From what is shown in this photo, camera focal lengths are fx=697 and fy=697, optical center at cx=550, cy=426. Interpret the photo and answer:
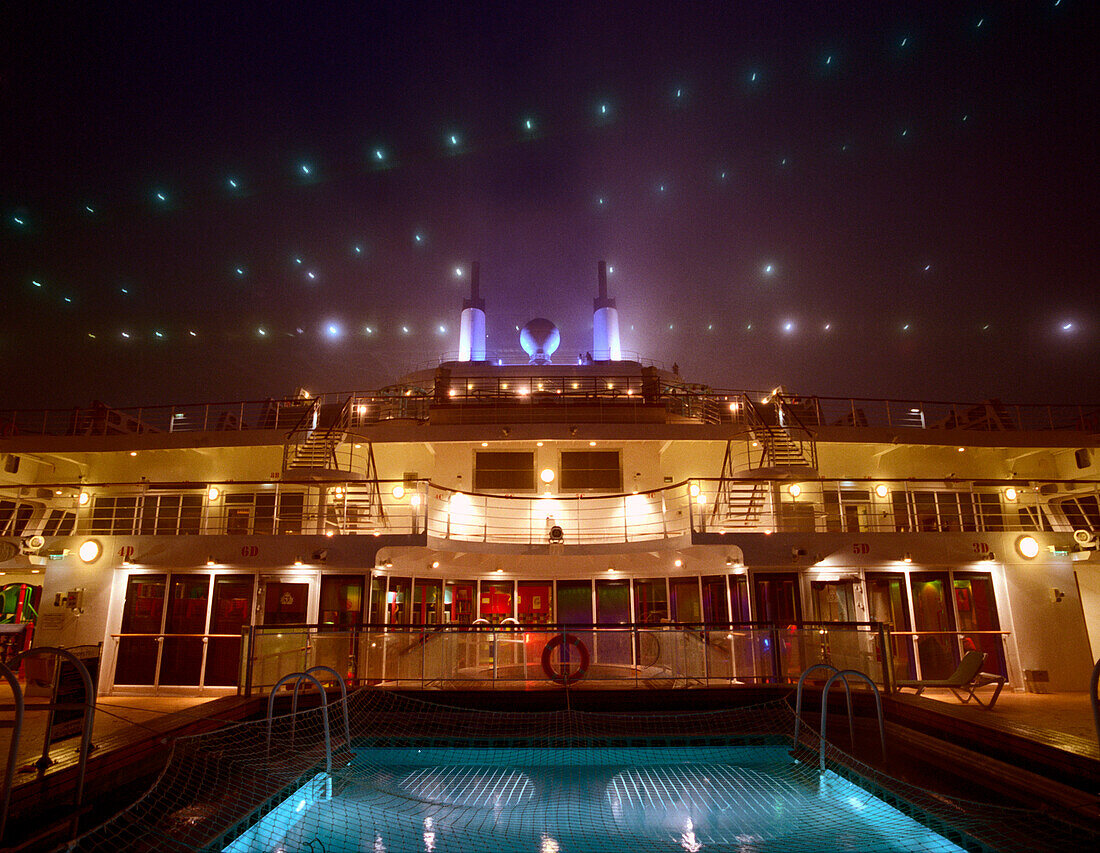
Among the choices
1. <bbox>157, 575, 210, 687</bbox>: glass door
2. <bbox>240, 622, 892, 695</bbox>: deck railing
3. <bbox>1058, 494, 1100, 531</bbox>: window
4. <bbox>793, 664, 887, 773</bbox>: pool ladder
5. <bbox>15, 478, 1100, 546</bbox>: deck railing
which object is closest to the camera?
<bbox>793, 664, 887, 773</bbox>: pool ladder

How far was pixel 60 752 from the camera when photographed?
264 inches

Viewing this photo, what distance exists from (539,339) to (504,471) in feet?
42.4

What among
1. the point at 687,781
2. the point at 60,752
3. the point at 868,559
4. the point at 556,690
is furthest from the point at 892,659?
the point at 60,752

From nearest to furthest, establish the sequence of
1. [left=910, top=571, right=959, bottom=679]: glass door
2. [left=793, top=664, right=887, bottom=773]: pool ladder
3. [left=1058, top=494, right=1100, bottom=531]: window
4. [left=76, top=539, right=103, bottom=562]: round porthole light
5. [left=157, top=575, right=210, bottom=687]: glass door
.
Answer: [left=793, top=664, right=887, bottom=773]: pool ladder, [left=157, top=575, right=210, bottom=687]: glass door, [left=76, top=539, right=103, bottom=562]: round porthole light, [left=910, top=571, right=959, bottom=679]: glass door, [left=1058, top=494, right=1100, bottom=531]: window

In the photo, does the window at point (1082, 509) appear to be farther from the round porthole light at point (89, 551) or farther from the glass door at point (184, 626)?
the round porthole light at point (89, 551)

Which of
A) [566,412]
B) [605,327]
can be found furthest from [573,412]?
[605,327]

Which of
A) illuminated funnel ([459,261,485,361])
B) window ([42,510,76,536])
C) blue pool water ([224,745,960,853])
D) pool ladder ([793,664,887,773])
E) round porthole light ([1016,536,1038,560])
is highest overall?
illuminated funnel ([459,261,485,361])

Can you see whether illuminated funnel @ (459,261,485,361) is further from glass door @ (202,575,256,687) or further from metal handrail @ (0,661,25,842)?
metal handrail @ (0,661,25,842)

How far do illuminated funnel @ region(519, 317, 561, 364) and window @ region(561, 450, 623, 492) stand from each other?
12.1 m

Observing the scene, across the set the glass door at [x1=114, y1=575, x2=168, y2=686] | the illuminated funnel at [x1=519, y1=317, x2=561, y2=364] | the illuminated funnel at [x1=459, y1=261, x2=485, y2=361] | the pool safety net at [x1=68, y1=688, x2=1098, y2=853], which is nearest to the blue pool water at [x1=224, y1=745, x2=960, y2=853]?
the pool safety net at [x1=68, y1=688, x2=1098, y2=853]

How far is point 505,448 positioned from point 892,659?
9450mm

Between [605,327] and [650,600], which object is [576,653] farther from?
[605,327]

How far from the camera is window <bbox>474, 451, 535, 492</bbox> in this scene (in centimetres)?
1695

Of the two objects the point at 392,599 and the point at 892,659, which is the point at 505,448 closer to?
the point at 392,599
